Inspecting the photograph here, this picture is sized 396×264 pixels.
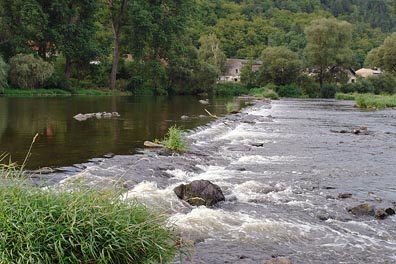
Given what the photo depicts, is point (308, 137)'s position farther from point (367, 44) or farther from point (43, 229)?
point (367, 44)

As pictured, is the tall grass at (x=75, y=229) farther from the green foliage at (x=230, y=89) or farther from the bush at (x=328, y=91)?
the bush at (x=328, y=91)

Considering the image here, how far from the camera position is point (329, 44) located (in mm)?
96562

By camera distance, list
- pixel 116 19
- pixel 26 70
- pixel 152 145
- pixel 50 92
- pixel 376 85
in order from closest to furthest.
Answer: pixel 152 145
pixel 26 70
pixel 50 92
pixel 116 19
pixel 376 85

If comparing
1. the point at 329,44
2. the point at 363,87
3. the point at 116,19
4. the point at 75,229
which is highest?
the point at 116,19

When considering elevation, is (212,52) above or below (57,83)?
above

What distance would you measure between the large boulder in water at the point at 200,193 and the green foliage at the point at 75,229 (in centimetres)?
475

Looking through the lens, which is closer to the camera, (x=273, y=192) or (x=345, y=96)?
(x=273, y=192)

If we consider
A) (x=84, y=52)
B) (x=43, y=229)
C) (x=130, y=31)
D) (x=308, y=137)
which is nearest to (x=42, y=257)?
(x=43, y=229)

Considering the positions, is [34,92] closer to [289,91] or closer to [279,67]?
[289,91]

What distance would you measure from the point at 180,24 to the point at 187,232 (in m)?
70.3

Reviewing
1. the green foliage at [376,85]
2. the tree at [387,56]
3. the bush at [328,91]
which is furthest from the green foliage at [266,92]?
the tree at [387,56]

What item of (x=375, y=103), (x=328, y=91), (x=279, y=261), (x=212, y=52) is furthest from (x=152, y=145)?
(x=212, y=52)

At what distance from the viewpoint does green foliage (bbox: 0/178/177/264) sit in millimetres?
5137

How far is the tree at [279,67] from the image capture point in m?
95.8
